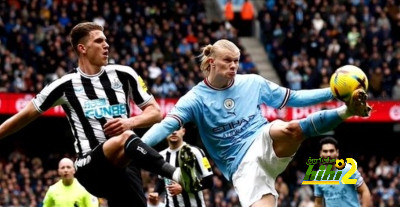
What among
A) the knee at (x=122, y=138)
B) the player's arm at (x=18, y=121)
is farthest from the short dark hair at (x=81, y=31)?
the knee at (x=122, y=138)

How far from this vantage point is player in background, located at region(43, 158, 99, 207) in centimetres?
1325

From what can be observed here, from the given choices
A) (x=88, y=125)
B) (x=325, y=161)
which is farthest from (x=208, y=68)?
(x=325, y=161)

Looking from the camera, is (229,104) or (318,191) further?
(318,191)

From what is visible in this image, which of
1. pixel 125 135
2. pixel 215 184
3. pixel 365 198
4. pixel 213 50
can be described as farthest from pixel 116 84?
pixel 215 184

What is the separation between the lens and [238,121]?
28.9ft

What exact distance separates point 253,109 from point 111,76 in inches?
51.0

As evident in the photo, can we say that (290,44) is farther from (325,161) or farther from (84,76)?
(84,76)

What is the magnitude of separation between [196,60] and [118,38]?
→ 1.94 meters

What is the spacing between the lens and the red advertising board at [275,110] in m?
21.3

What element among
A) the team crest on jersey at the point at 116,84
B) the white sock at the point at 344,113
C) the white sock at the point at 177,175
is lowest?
the white sock at the point at 177,175

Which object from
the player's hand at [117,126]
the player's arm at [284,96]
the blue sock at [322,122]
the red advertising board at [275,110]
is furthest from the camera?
the red advertising board at [275,110]

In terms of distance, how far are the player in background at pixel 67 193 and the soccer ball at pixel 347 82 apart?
622 cm

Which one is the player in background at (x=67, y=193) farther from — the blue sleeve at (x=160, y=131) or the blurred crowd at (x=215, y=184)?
the blurred crowd at (x=215, y=184)

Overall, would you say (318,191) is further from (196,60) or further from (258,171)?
(196,60)
